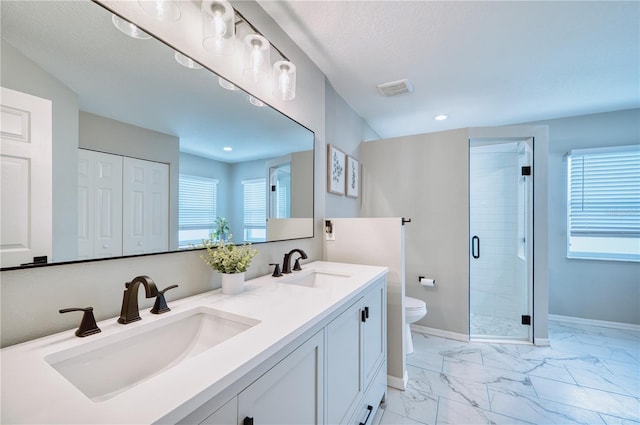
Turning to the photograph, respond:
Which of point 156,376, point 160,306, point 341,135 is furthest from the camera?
point 341,135

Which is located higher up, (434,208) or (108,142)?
Result: (108,142)

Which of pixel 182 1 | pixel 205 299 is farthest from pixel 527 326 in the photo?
pixel 182 1

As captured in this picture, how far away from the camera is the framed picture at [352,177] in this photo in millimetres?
2789

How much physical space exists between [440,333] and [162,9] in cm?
323

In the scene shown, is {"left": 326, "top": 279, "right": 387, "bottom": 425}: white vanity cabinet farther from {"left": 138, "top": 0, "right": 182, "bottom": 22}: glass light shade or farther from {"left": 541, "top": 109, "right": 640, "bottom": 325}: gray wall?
{"left": 541, "top": 109, "right": 640, "bottom": 325}: gray wall

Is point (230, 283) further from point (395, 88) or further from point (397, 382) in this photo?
point (395, 88)

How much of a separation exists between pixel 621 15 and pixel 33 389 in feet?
10.1

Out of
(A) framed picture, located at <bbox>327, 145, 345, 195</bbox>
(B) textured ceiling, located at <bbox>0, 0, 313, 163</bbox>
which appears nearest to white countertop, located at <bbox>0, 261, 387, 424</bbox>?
(B) textured ceiling, located at <bbox>0, 0, 313, 163</bbox>

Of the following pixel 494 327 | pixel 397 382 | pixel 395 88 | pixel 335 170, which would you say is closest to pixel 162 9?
pixel 335 170

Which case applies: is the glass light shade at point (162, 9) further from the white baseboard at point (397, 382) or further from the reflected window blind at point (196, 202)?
the white baseboard at point (397, 382)

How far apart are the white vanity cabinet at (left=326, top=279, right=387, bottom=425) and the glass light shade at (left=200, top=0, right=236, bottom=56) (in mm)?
1308

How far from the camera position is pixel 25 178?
71 centimetres

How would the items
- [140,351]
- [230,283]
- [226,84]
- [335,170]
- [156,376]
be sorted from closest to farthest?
[156,376] < [140,351] < [230,283] < [226,84] < [335,170]

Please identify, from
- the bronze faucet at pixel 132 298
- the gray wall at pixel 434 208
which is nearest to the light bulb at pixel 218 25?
the bronze faucet at pixel 132 298
